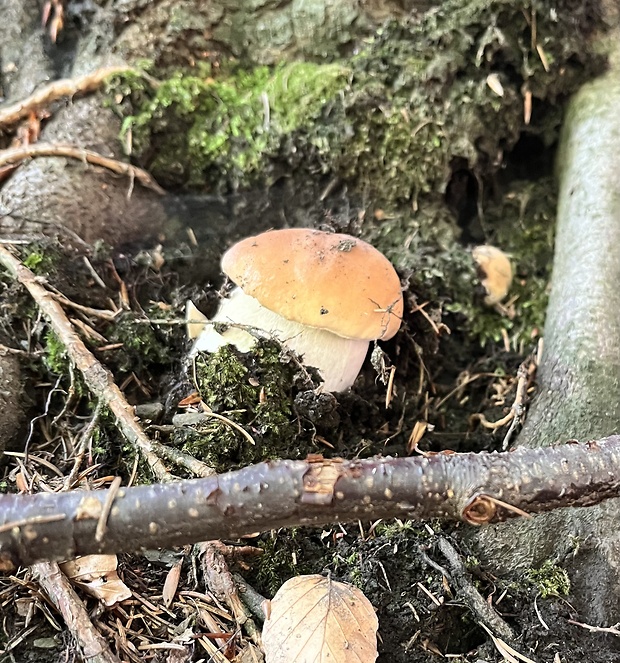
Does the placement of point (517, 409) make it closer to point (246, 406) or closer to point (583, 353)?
point (583, 353)

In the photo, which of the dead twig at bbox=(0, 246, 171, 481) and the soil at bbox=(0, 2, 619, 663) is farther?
the dead twig at bbox=(0, 246, 171, 481)

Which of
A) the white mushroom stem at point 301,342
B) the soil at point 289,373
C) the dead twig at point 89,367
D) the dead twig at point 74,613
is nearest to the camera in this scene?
the dead twig at point 74,613

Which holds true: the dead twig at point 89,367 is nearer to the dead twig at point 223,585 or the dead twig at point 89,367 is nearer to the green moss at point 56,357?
the green moss at point 56,357

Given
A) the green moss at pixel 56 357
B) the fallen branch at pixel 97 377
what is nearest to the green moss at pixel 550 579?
the fallen branch at pixel 97 377

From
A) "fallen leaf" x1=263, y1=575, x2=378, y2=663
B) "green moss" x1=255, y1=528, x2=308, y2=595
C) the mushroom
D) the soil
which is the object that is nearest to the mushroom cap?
the mushroom

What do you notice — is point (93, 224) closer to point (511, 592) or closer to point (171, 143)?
point (171, 143)

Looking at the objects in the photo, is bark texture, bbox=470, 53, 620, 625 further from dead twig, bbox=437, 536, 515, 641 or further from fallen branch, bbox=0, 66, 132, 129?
fallen branch, bbox=0, 66, 132, 129

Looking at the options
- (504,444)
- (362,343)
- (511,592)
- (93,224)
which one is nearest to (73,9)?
(93,224)
